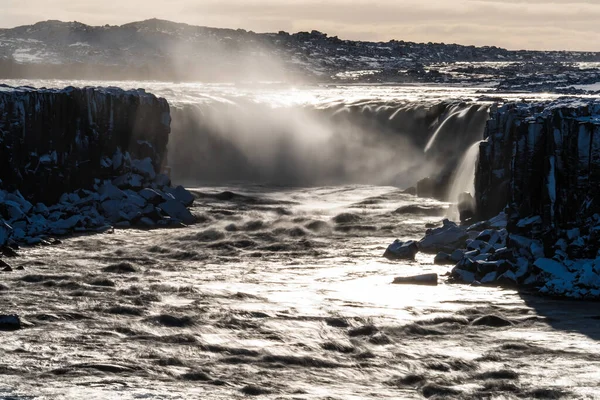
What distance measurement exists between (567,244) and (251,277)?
9.89 m

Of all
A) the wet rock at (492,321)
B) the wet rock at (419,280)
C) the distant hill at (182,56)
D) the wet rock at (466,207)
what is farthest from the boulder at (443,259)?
the distant hill at (182,56)

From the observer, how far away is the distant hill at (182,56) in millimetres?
141875

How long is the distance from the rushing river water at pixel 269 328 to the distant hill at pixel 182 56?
10013cm

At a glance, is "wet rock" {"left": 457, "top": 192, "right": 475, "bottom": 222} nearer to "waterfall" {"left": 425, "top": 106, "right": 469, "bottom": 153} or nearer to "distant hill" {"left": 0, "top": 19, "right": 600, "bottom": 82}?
"waterfall" {"left": 425, "top": 106, "right": 469, "bottom": 153}

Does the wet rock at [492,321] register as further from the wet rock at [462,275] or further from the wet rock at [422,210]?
the wet rock at [422,210]

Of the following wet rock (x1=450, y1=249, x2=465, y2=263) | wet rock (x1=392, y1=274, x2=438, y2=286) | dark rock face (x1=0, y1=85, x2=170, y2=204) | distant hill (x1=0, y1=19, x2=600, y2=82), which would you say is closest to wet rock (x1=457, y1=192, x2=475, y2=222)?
wet rock (x1=450, y1=249, x2=465, y2=263)

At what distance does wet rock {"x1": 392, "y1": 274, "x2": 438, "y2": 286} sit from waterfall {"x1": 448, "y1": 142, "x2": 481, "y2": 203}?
15.8 m

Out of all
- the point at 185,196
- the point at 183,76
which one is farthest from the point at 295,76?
the point at 185,196

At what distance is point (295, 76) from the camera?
15212cm

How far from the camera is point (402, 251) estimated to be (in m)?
35.9

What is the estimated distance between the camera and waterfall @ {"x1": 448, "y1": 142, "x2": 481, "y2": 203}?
157 ft

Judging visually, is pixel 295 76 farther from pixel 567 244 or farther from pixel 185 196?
pixel 567 244

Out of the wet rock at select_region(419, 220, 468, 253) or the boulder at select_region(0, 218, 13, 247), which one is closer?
the boulder at select_region(0, 218, 13, 247)

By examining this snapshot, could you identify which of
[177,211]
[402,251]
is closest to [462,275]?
[402,251]
